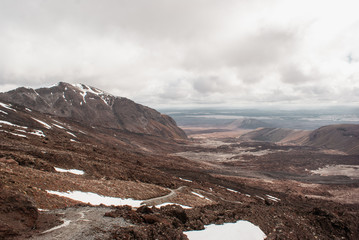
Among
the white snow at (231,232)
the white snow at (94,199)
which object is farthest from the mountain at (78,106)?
the white snow at (231,232)

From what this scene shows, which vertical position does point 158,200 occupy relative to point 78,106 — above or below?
below

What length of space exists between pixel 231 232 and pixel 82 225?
333 inches

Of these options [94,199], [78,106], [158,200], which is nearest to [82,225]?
[94,199]

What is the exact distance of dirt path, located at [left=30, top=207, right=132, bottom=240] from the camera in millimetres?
9661

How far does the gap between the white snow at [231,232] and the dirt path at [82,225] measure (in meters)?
3.92

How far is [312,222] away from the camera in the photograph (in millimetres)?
18734

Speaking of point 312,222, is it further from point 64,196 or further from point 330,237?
point 64,196

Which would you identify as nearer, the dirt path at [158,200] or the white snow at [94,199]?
the white snow at [94,199]

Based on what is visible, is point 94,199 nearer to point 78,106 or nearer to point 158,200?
point 158,200

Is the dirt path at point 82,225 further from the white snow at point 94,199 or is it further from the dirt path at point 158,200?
the dirt path at point 158,200

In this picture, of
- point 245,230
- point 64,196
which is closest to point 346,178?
point 245,230

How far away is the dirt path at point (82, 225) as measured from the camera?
31.7ft

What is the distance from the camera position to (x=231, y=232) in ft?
43.0

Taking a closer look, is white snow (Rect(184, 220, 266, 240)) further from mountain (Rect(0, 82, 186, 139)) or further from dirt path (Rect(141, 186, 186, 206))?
mountain (Rect(0, 82, 186, 139))
